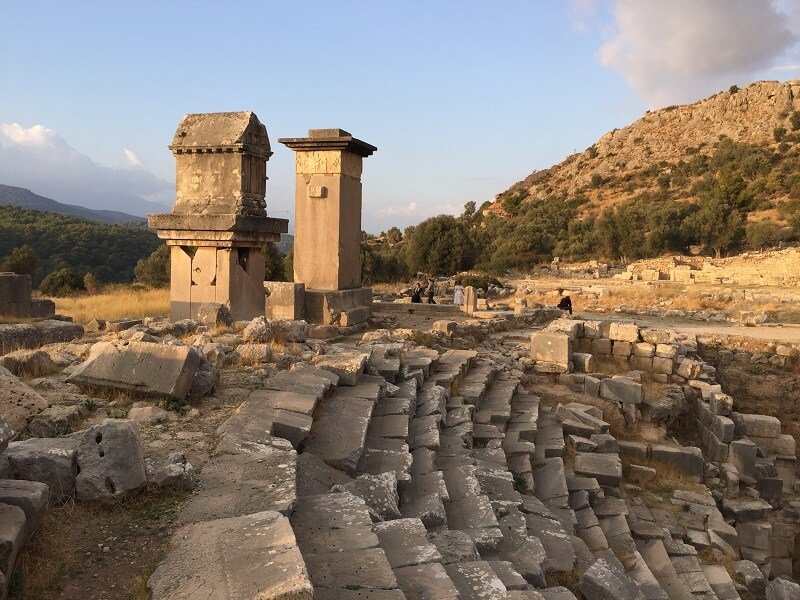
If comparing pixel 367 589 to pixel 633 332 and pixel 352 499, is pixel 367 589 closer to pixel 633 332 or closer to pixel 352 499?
pixel 352 499

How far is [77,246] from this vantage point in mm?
37969

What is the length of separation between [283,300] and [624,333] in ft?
23.2

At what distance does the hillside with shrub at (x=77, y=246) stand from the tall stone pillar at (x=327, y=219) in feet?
78.6

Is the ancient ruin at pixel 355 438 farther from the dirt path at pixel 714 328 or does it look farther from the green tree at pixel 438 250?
the green tree at pixel 438 250

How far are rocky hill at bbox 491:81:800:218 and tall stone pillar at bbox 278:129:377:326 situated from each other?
48.3 metres

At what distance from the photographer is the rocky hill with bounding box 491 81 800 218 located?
59094 mm

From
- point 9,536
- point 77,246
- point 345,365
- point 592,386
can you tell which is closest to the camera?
point 9,536

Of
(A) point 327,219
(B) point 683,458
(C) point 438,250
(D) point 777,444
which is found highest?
(A) point 327,219

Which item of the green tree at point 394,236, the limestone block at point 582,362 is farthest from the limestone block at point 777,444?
the green tree at point 394,236

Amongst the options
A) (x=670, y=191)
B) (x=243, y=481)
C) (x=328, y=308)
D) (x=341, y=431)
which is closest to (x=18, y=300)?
(x=328, y=308)

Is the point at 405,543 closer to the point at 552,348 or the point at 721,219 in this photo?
the point at 552,348

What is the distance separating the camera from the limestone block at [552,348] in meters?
11.3

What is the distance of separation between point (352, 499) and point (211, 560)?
118cm

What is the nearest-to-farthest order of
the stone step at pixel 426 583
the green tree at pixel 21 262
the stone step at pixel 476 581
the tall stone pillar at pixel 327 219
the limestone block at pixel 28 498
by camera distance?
the limestone block at pixel 28 498 → the stone step at pixel 426 583 → the stone step at pixel 476 581 → the tall stone pillar at pixel 327 219 → the green tree at pixel 21 262
